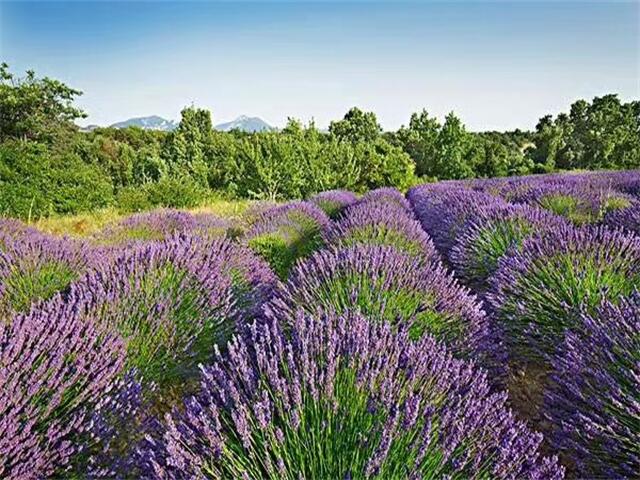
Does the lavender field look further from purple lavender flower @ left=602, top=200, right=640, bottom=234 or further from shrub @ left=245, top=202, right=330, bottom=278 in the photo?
shrub @ left=245, top=202, right=330, bottom=278

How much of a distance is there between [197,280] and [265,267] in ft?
3.44

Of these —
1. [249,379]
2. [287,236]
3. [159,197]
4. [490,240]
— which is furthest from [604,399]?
[159,197]

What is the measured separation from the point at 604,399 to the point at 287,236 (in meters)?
4.66

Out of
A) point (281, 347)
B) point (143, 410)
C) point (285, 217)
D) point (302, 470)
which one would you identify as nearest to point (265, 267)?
point (143, 410)

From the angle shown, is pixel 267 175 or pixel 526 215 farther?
pixel 267 175

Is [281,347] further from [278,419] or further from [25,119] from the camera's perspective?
[25,119]

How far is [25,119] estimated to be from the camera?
2452cm

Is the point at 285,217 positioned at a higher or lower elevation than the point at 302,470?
lower

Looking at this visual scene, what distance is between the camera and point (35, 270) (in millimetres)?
3146

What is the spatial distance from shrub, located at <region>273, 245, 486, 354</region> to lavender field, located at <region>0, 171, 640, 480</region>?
1 cm

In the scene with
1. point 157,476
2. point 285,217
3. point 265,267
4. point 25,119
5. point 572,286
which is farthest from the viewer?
point 25,119

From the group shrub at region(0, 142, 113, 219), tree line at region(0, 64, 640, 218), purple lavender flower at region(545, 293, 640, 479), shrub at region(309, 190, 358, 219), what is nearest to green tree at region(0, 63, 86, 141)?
tree line at region(0, 64, 640, 218)

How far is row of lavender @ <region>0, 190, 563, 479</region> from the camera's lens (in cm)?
115

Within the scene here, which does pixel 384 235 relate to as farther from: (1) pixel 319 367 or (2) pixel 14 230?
(2) pixel 14 230
